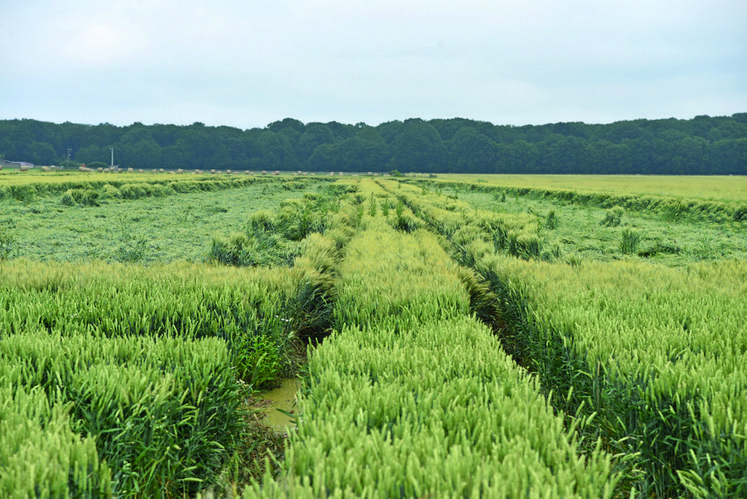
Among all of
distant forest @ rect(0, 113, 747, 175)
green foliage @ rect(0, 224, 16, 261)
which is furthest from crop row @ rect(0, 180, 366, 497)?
distant forest @ rect(0, 113, 747, 175)

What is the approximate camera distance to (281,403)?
4047 mm

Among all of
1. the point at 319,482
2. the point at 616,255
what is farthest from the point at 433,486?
the point at 616,255

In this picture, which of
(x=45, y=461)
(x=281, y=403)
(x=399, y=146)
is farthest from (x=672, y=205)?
(x=399, y=146)

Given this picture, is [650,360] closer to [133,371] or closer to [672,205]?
[133,371]

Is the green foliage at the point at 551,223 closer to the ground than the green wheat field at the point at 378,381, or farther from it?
farther from it

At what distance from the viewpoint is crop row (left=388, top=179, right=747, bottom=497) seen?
2066 mm

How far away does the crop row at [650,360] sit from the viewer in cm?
207

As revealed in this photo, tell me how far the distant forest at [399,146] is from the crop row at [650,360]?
121 meters

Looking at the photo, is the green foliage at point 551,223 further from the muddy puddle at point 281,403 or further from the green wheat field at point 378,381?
the muddy puddle at point 281,403

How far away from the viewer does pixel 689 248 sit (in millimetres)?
9961

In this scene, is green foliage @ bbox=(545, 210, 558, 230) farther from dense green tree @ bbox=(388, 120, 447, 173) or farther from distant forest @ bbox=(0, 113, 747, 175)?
dense green tree @ bbox=(388, 120, 447, 173)

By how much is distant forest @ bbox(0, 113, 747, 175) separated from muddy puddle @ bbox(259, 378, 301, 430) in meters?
122

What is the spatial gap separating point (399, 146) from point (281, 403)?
5762 inches

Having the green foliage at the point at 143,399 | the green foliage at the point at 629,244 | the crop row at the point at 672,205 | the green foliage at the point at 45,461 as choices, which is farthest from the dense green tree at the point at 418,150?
the green foliage at the point at 45,461
